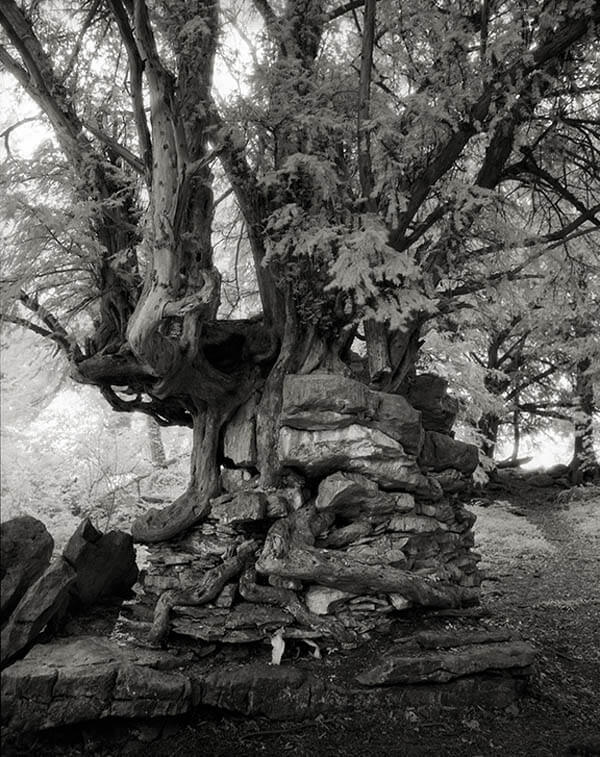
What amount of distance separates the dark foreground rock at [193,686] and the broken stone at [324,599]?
463 mm

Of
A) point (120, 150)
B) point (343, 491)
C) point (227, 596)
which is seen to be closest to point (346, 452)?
point (343, 491)

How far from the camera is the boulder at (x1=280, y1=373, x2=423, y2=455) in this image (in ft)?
19.6

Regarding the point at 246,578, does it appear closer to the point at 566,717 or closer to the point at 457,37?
the point at 566,717

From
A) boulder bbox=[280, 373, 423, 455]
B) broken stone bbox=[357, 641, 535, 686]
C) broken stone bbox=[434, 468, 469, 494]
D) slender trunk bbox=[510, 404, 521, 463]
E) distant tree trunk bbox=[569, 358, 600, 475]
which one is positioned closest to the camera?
broken stone bbox=[357, 641, 535, 686]

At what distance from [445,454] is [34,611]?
187 inches

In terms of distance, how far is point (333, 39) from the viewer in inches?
301

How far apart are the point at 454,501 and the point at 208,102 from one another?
549 centimetres

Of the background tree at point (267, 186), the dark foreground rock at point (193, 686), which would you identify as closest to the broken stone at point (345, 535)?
the background tree at point (267, 186)

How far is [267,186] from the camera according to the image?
19.7ft

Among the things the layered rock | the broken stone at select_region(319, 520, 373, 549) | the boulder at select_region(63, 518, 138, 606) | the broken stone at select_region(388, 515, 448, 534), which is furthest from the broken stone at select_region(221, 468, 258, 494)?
the broken stone at select_region(388, 515, 448, 534)

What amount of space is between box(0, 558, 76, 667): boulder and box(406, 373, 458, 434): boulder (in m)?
4.59

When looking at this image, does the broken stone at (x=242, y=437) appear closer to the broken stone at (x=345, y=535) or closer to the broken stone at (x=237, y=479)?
the broken stone at (x=237, y=479)

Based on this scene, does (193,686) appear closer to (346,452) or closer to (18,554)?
(18,554)

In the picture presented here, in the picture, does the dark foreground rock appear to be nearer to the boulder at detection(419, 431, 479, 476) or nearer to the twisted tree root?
the twisted tree root
